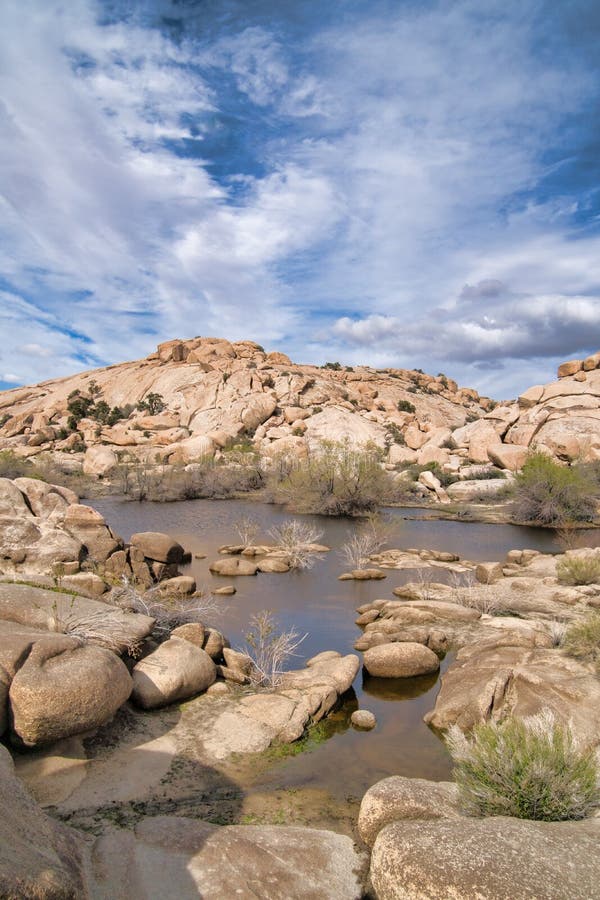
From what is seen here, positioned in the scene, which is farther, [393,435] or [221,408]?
[221,408]

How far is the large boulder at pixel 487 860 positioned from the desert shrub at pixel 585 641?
513cm

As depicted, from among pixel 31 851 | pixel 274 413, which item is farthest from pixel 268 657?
pixel 274 413

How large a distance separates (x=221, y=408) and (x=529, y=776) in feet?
187

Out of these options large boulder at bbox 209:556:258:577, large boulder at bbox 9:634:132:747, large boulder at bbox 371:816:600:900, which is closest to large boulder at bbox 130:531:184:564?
large boulder at bbox 209:556:258:577

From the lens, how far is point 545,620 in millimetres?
12336

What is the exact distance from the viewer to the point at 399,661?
33.6ft

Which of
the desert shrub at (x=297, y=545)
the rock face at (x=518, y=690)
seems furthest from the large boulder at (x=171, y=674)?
the desert shrub at (x=297, y=545)

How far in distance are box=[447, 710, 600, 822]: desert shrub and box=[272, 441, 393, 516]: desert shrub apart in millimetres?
23912

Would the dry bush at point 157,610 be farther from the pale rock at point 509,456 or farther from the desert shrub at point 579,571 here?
the pale rock at point 509,456

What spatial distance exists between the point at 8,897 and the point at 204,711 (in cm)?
571

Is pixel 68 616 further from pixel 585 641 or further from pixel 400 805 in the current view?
pixel 585 641

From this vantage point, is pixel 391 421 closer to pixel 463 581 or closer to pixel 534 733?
pixel 463 581

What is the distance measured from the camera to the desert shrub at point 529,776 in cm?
494

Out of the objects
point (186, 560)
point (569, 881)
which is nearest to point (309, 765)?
point (569, 881)
